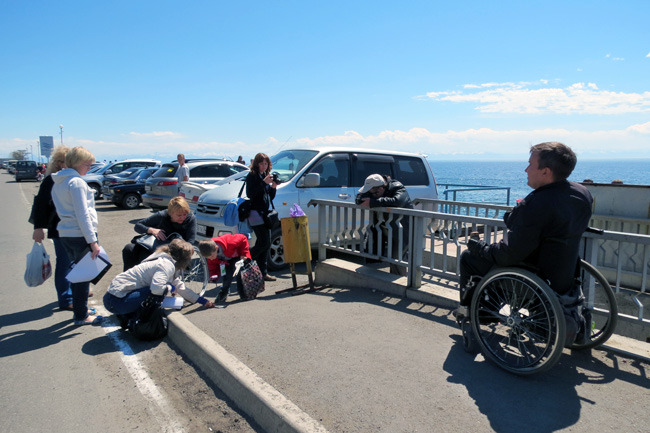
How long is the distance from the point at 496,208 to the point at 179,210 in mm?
4693

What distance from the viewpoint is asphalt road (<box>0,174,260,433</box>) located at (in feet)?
10.8

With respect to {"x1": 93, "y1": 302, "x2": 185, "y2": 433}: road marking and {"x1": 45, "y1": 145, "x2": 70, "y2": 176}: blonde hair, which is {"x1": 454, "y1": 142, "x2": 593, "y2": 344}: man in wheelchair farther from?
{"x1": 45, "y1": 145, "x2": 70, "y2": 176}: blonde hair

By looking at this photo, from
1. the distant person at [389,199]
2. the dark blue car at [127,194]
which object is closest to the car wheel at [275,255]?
the distant person at [389,199]

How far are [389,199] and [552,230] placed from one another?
2.83m

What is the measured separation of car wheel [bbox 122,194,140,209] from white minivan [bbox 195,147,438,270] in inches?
470

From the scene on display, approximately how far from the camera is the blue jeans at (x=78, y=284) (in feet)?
16.8

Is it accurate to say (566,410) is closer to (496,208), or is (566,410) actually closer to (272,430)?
(272,430)

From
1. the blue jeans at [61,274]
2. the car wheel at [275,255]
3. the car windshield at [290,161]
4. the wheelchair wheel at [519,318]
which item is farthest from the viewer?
the car windshield at [290,161]

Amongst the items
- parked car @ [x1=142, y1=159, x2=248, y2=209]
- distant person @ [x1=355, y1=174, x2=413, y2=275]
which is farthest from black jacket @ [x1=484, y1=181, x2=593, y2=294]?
parked car @ [x1=142, y1=159, x2=248, y2=209]

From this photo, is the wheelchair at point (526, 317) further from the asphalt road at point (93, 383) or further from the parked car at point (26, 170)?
the parked car at point (26, 170)

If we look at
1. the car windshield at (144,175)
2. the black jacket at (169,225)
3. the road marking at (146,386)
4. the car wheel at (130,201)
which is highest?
the car windshield at (144,175)

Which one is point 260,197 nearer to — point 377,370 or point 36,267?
point 36,267

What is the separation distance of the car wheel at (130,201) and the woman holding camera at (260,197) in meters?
A: 14.4

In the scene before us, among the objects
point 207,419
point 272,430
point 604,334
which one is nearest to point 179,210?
point 207,419
